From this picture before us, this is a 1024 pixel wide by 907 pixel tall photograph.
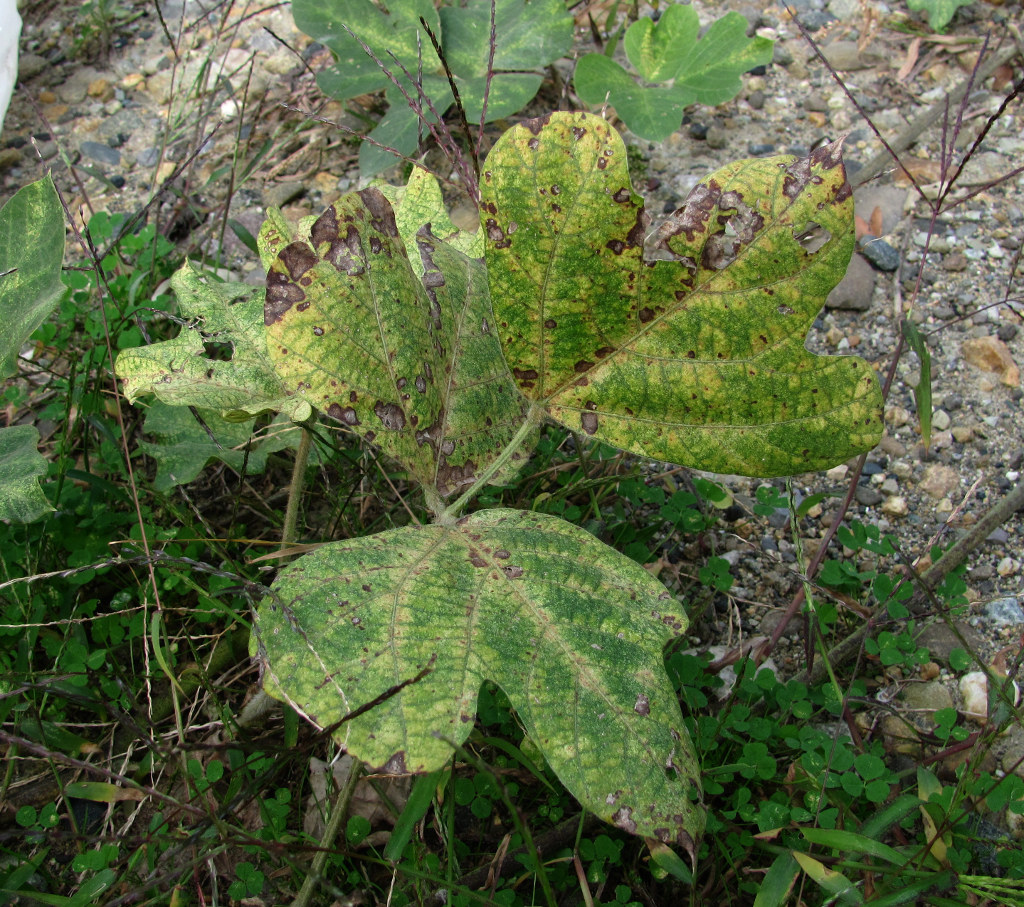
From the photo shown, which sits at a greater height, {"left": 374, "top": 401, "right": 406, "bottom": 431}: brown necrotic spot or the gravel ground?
{"left": 374, "top": 401, "right": 406, "bottom": 431}: brown necrotic spot

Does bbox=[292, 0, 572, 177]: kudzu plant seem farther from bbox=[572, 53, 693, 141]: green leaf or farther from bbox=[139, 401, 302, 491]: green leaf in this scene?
bbox=[139, 401, 302, 491]: green leaf

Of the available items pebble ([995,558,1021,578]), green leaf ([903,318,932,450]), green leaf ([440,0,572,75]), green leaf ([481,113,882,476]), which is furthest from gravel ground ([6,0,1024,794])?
green leaf ([481,113,882,476])

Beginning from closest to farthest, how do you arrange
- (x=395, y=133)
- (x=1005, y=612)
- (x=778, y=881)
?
(x=778, y=881) → (x=1005, y=612) → (x=395, y=133)

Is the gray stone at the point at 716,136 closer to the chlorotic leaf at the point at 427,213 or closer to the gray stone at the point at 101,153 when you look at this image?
the chlorotic leaf at the point at 427,213

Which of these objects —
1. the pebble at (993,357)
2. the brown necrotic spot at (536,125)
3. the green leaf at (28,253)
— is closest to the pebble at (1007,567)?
the pebble at (993,357)

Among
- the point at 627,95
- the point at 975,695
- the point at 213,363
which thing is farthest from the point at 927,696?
the point at 627,95

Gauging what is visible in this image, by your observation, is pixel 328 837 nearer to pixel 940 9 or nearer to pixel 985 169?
pixel 985 169

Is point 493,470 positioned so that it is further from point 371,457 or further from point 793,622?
point 793,622
